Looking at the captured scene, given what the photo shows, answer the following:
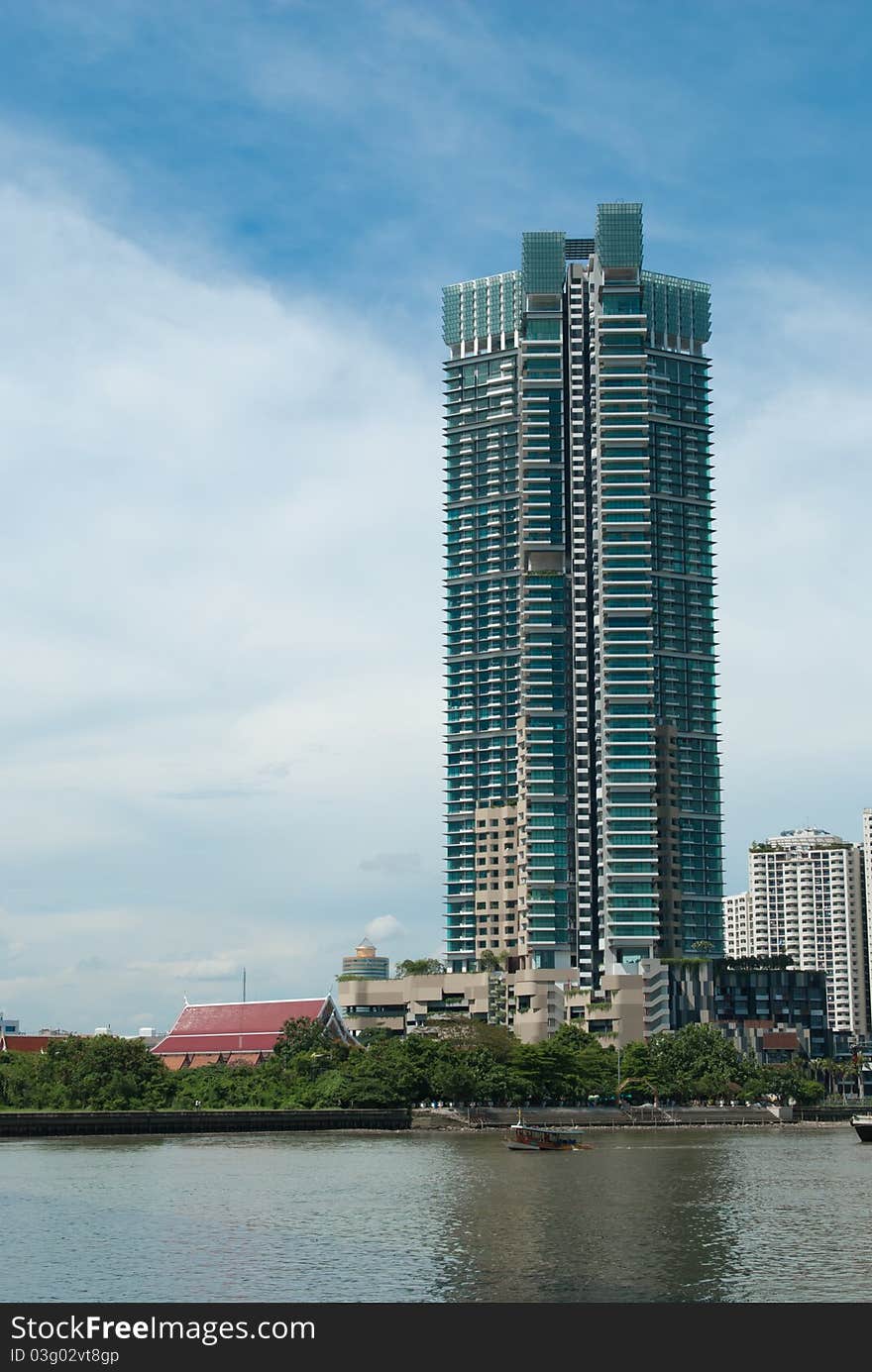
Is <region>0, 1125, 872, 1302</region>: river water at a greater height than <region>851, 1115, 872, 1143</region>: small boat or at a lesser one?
greater

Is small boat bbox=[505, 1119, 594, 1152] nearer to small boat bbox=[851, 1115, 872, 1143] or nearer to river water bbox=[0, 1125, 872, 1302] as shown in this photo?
river water bbox=[0, 1125, 872, 1302]

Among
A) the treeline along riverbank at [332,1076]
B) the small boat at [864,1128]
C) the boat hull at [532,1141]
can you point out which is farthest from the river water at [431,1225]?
the small boat at [864,1128]

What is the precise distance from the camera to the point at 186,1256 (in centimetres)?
6338

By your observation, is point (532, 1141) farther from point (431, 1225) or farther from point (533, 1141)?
point (431, 1225)

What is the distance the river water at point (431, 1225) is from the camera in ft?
184

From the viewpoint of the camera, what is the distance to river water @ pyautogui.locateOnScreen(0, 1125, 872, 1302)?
56.1 meters

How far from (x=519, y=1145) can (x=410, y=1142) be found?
18414mm

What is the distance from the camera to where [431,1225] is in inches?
2894

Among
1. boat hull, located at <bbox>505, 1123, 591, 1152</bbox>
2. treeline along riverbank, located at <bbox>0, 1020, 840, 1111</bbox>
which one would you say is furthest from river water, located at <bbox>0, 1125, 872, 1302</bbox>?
treeline along riverbank, located at <bbox>0, 1020, 840, 1111</bbox>

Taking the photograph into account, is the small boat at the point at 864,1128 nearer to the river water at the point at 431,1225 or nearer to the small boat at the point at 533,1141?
the river water at the point at 431,1225

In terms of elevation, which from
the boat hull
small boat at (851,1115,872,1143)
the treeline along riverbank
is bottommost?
small boat at (851,1115,872,1143)

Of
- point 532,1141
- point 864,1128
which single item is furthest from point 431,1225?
point 864,1128
